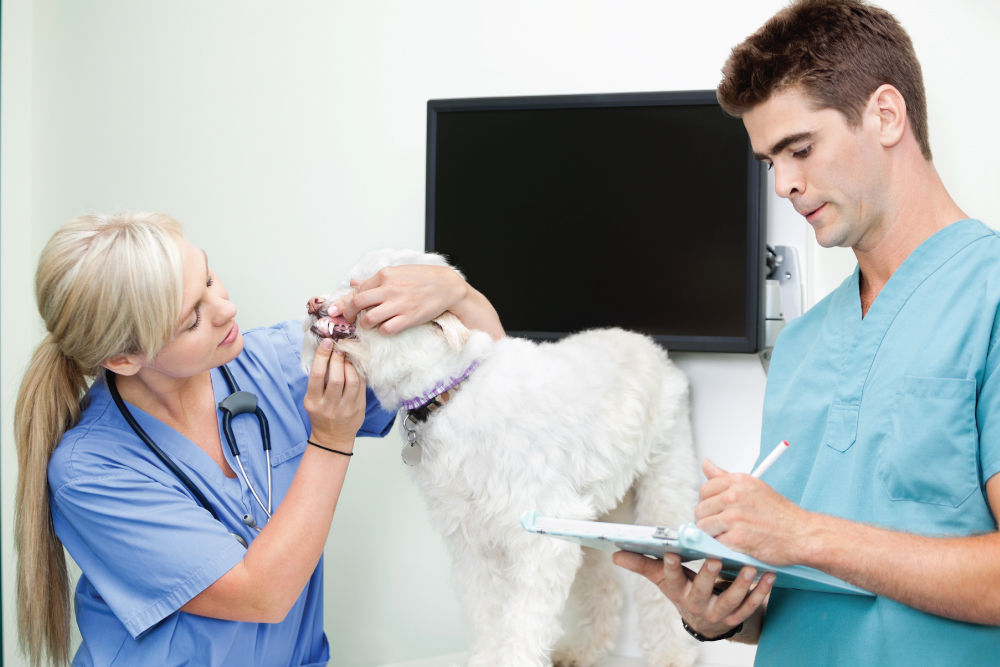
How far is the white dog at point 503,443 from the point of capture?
A: 1405 millimetres

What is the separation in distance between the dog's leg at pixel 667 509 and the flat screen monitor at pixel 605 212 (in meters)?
0.23

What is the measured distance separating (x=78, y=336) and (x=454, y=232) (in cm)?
91

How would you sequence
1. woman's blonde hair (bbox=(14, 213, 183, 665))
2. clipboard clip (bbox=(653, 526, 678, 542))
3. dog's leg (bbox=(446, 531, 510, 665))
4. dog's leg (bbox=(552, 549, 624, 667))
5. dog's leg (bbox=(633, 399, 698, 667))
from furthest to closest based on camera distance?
dog's leg (bbox=(552, 549, 624, 667))
dog's leg (bbox=(633, 399, 698, 667))
dog's leg (bbox=(446, 531, 510, 665))
woman's blonde hair (bbox=(14, 213, 183, 665))
clipboard clip (bbox=(653, 526, 678, 542))

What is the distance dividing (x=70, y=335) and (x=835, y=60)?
120 centimetres

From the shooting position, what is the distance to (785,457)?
1.20 m

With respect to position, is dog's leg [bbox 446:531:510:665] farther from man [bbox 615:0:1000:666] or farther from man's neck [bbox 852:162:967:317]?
man's neck [bbox 852:162:967:317]

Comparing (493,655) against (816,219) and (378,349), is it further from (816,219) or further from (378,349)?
(816,219)

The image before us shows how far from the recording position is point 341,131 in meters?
2.27

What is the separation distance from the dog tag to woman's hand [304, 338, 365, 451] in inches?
5.0

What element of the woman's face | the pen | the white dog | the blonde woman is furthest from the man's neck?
the woman's face

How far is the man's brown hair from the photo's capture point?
3.48ft

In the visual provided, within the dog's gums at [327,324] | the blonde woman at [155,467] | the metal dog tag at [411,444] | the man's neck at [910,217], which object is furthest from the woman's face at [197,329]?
the man's neck at [910,217]

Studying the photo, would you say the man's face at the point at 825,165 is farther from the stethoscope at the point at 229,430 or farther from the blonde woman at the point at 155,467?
the stethoscope at the point at 229,430

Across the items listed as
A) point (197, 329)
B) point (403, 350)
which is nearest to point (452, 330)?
point (403, 350)
